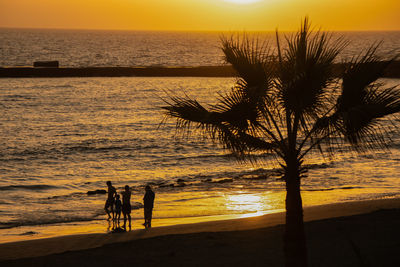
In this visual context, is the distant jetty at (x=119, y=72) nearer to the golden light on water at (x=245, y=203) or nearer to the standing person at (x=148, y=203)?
the golden light on water at (x=245, y=203)

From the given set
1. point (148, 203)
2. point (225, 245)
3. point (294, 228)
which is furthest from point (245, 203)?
point (294, 228)

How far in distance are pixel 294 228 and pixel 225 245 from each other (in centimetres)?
525

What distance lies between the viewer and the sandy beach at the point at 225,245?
1283 cm

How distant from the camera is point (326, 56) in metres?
9.05

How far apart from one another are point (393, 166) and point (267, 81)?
25.3 meters

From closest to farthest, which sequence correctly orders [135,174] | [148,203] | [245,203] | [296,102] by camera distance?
[296,102] < [148,203] < [245,203] < [135,174]

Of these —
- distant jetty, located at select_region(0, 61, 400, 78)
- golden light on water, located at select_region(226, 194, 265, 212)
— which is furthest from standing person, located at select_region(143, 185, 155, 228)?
distant jetty, located at select_region(0, 61, 400, 78)

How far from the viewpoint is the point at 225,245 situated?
1427 centimetres

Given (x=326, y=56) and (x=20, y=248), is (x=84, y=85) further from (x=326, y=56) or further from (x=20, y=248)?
(x=326, y=56)

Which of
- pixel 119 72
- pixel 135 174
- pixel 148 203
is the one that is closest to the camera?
pixel 148 203

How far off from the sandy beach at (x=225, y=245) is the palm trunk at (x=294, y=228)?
329 cm

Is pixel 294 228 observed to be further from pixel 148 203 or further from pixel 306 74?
pixel 148 203

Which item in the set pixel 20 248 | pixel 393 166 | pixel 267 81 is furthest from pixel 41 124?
pixel 267 81

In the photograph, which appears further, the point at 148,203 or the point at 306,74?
the point at 148,203
